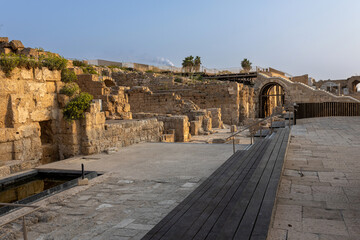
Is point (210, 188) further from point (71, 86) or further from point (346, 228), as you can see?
point (71, 86)

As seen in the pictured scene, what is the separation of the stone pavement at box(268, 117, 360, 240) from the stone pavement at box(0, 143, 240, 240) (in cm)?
156

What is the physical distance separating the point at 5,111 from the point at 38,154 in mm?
1362

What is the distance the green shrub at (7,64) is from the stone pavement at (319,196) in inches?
251

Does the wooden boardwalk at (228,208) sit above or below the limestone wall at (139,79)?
below

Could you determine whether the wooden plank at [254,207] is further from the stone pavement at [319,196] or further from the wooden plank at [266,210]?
the stone pavement at [319,196]

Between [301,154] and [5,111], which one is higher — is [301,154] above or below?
below

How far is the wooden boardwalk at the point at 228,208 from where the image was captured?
2582mm

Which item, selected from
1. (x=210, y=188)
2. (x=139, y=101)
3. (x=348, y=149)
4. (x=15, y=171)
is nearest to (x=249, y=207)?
(x=210, y=188)

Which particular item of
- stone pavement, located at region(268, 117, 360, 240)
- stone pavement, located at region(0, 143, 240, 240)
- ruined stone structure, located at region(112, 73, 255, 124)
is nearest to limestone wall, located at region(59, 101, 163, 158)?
stone pavement, located at region(0, 143, 240, 240)

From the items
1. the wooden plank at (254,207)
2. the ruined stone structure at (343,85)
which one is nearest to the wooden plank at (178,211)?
the wooden plank at (254,207)

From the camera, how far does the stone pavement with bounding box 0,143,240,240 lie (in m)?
3.58

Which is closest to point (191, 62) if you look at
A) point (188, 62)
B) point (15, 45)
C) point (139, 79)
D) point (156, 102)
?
point (188, 62)

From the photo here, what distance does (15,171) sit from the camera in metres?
6.49

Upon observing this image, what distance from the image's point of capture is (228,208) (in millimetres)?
3127
